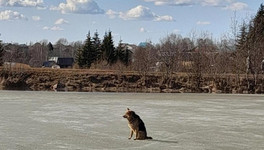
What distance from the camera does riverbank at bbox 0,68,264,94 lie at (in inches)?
1405

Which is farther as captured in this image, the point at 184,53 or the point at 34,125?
the point at 184,53

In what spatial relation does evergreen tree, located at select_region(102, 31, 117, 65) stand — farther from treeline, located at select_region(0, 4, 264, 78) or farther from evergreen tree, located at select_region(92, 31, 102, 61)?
treeline, located at select_region(0, 4, 264, 78)

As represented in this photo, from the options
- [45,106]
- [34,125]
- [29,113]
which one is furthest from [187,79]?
[34,125]

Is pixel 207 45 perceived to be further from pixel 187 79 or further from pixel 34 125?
pixel 34 125

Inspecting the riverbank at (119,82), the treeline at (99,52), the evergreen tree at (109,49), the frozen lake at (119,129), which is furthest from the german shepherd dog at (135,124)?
the evergreen tree at (109,49)

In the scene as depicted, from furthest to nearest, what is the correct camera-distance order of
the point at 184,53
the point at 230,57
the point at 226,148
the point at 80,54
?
the point at 80,54, the point at 184,53, the point at 230,57, the point at 226,148

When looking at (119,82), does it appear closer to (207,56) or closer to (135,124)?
(207,56)

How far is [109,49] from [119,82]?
18.9 metres

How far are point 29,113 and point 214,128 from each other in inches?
254

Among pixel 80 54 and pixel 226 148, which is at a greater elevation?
pixel 80 54

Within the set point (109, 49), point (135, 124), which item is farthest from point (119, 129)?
point (109, 49)

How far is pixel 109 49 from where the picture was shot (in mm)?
57219

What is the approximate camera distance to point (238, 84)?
1400 inches

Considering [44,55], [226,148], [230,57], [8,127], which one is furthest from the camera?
[44,55]
